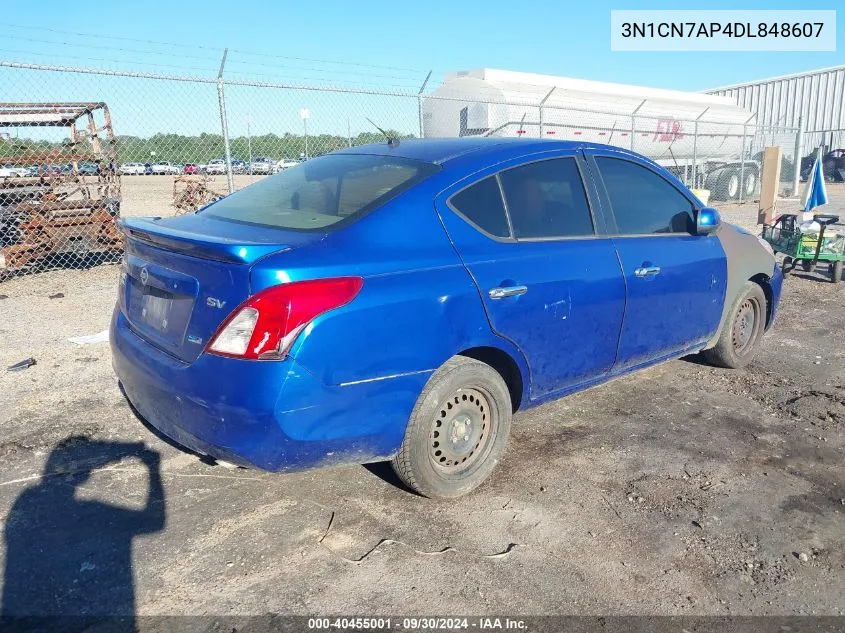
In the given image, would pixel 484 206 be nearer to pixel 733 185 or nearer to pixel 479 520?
pixel 479 520

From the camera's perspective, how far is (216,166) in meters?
10.5

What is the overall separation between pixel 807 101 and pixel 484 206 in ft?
135

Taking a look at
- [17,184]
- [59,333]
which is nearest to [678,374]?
[59,333]

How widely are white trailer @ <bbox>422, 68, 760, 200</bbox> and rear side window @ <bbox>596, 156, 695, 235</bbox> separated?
21.4 ft

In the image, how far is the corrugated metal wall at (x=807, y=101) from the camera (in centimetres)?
3501

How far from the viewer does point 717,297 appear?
4.41m

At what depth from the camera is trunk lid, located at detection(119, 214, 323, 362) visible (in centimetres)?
249

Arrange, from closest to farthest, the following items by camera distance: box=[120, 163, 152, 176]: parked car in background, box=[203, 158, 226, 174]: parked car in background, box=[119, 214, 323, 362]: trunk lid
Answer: box=[119, 214, 323, 362]: trunk lid
box=[203, 158, 226, 174]: parked car in background
box=[120, 163, 152, 176]: parked car in background

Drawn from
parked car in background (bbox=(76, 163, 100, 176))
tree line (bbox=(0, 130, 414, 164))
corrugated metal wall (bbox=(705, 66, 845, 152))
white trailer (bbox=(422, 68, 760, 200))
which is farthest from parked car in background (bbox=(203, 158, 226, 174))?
corrugated metal wall (bbox=(705, 66, 845, 152))

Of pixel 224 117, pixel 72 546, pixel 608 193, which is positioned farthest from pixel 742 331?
pixel 224 117

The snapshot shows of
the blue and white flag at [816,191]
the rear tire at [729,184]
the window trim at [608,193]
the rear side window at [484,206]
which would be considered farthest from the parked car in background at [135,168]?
the rear tire at [729,184]

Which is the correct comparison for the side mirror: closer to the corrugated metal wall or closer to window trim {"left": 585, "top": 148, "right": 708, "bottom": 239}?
window trim {"left": 585, "top": 148, "right": 708, "bottom": 239}

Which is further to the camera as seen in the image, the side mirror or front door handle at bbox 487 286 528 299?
the side mirror

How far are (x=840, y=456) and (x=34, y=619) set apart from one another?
388cm
